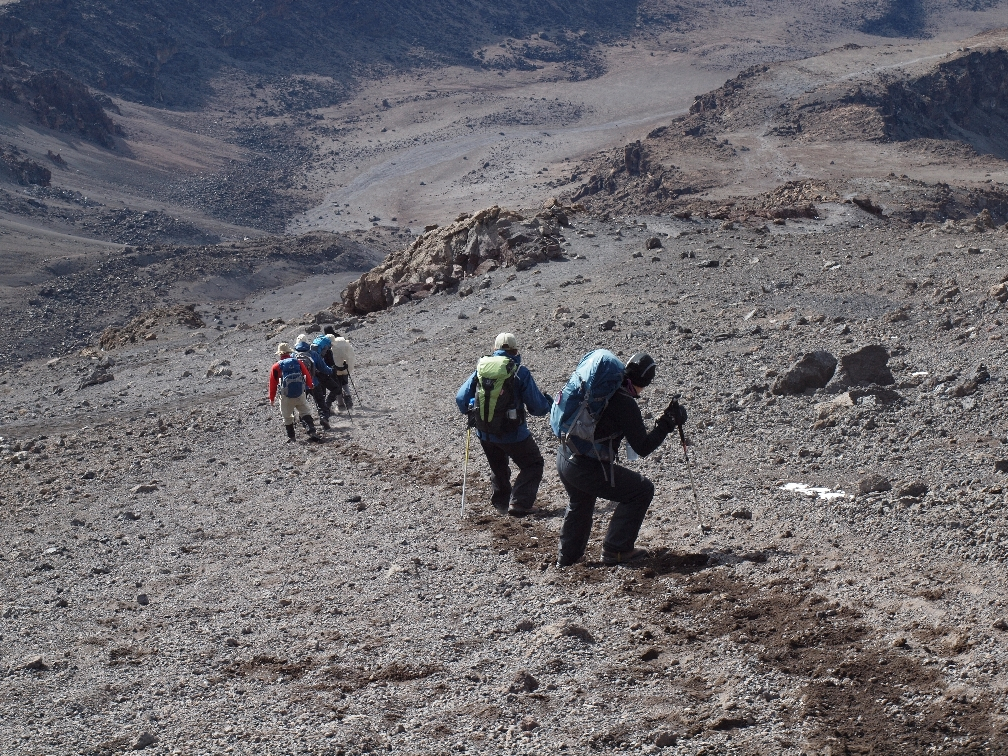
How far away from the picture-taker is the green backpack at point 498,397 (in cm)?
755

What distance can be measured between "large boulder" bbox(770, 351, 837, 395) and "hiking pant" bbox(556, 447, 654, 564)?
12.0 ft

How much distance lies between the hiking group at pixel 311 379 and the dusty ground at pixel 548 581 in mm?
490

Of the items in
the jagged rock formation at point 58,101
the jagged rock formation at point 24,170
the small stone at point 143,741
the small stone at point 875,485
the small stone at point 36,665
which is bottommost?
the small stone at point 36,665

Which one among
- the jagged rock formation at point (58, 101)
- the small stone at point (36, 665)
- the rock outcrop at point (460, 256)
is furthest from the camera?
the jagged rock formation at point (58, 101)

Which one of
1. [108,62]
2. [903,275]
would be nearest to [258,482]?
[903,275]

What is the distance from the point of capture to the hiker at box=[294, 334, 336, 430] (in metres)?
12.9

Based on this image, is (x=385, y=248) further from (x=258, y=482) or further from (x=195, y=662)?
(x=195, y=662)

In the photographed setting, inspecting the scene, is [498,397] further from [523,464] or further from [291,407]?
[291,407]

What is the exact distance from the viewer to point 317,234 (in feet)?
155

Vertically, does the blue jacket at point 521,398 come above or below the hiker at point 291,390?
above

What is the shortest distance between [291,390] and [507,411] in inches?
211

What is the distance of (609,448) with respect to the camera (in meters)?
6.18

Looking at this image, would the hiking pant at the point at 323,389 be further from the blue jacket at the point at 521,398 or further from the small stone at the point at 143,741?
the small stone at the point at 143,741

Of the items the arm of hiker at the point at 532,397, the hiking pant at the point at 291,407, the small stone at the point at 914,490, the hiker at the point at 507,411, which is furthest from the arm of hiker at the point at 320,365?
the small stone at the point at 914,490
